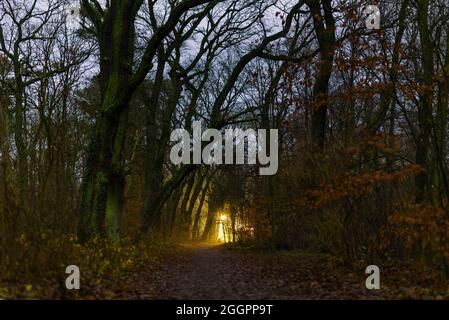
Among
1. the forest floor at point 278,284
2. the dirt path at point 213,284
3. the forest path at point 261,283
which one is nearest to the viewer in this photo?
the forest floor at point 278,284

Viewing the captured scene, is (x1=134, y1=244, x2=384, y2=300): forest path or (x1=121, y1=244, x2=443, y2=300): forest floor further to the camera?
(x1=134, y1=244, x2=384, y2=300): forest path

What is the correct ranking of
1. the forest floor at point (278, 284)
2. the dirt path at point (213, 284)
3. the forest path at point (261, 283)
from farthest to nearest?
the dirt path at point (213, 284) < the forest path at point (261, 283) < the forest floor at point (278, 284)

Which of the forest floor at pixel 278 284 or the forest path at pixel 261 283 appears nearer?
the forest floor at pixel 278 284

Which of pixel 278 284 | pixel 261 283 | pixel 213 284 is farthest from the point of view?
pixel 213 284

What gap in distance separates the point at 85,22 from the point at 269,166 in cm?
1003

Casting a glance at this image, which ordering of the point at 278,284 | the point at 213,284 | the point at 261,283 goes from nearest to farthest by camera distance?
1. the point at 278,284
2. the point at 261,283
3. the point at 213,284

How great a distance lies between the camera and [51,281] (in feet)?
25.4

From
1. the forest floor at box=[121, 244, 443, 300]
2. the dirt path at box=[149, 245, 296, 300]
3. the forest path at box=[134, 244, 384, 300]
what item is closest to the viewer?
the forest floor at box=[121, 244, 443, 300]

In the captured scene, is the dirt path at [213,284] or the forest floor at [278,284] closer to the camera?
the forest floor at [278,284]

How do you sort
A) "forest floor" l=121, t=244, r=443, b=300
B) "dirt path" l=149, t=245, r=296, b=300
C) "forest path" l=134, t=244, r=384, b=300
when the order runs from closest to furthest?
"forest floor" l=121, t=244, r=443, b=300 < "forest path" l=134, t=244, r=384, b=300 < "dirt path" l=149, t=245, r=296, b=300

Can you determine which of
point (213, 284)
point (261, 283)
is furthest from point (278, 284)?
point (213, 284)

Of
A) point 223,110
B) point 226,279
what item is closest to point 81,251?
point 226,279

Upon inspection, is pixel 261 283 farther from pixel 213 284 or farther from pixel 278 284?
pixel 213 284
